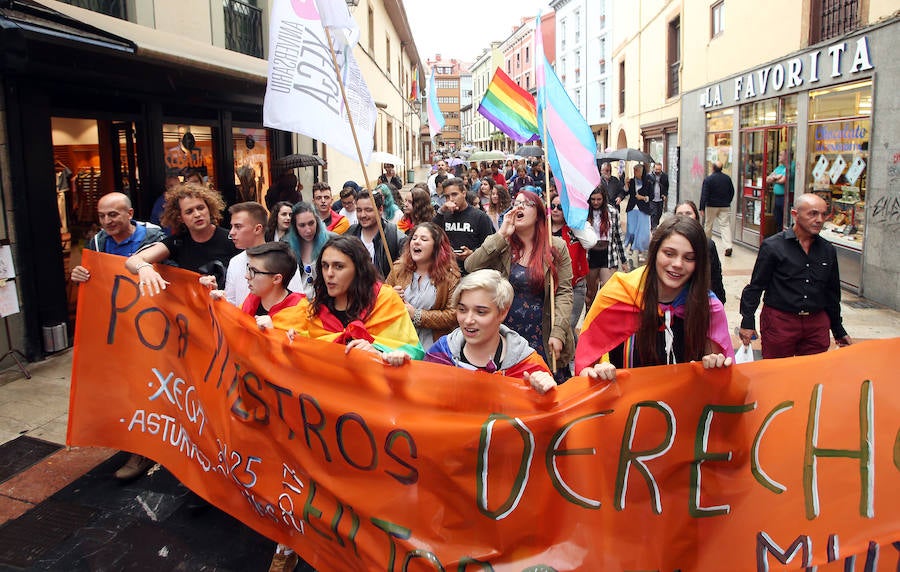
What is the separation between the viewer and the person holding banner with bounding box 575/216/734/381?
122 inches

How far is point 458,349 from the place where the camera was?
3191 millimetres

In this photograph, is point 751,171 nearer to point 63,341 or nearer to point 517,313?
point 517,313

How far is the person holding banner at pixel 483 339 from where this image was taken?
3043mm

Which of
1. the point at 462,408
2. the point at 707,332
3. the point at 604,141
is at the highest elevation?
the point at 604,141

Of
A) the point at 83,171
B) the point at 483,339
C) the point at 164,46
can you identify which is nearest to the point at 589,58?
the point at 164,46

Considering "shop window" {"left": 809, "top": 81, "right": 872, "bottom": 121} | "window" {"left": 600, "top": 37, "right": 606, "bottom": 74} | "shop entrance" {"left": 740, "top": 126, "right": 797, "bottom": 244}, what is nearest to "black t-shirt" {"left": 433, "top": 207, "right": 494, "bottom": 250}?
"shop window" {"left": 809, "top": 81, "right": 872, "bottom": 121}

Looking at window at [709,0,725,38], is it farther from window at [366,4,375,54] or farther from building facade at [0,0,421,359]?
building facade at [0,0,421,359]

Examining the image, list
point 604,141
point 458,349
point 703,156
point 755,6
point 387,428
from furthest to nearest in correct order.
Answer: point 604,141 < point 703,156 < point 755,6 < point 458,349 < point 387,428

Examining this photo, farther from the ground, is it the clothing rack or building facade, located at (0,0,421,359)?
building facade, located at (0,0,421,359)

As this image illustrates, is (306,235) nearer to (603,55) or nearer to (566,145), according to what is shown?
(566,145)

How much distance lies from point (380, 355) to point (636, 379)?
→ 1.08 metres

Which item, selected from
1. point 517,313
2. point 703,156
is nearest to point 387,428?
point 517,313

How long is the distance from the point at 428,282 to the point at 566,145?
1.54 meters

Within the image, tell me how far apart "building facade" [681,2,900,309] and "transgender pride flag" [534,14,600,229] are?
18.7 feet
